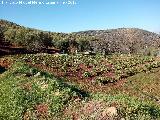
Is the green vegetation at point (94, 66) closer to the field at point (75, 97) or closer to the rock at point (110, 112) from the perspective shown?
the field at point (75, 97)

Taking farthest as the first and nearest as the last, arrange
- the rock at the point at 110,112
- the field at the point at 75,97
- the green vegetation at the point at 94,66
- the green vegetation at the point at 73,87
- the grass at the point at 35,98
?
1. the green vegetation at the point at 94,66
2. the grass at the point at 35,98
3. the green vegetation at the point at 73,87
4. the field at the point at 75,97
5. the rock at the point at 110,112

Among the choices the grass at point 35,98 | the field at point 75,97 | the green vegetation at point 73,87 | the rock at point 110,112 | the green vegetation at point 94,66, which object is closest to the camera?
the rock at point 110,112

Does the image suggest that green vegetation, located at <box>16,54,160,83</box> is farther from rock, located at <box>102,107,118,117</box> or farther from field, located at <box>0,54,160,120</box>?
rock, located at <box>102,107,118,117</box>

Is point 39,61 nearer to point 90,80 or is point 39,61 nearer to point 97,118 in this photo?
point 90,80

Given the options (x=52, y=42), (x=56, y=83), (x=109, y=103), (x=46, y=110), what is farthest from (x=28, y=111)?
(x=52, y=42)

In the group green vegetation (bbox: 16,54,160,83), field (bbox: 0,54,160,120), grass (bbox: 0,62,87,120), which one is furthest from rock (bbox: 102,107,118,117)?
green vegetation (bbox: 16,54,160,83)

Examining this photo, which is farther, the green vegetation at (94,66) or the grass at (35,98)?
the green vegetation at (94,66)

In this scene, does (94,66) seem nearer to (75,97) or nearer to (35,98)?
(35,98)

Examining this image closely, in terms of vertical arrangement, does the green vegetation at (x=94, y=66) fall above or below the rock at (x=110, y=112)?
below

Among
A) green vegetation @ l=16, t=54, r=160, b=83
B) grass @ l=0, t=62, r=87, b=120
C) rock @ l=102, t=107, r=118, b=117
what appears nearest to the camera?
rock @ l=102, t=107, r=118, b=117

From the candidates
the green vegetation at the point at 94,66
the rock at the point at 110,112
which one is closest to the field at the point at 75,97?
the rock at the point at 110,112

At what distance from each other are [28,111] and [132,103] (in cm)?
904

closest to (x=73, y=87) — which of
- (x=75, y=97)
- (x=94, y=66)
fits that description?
(x=75, y=97)

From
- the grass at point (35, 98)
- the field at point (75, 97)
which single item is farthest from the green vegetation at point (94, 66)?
the grass at point (35, 98)
